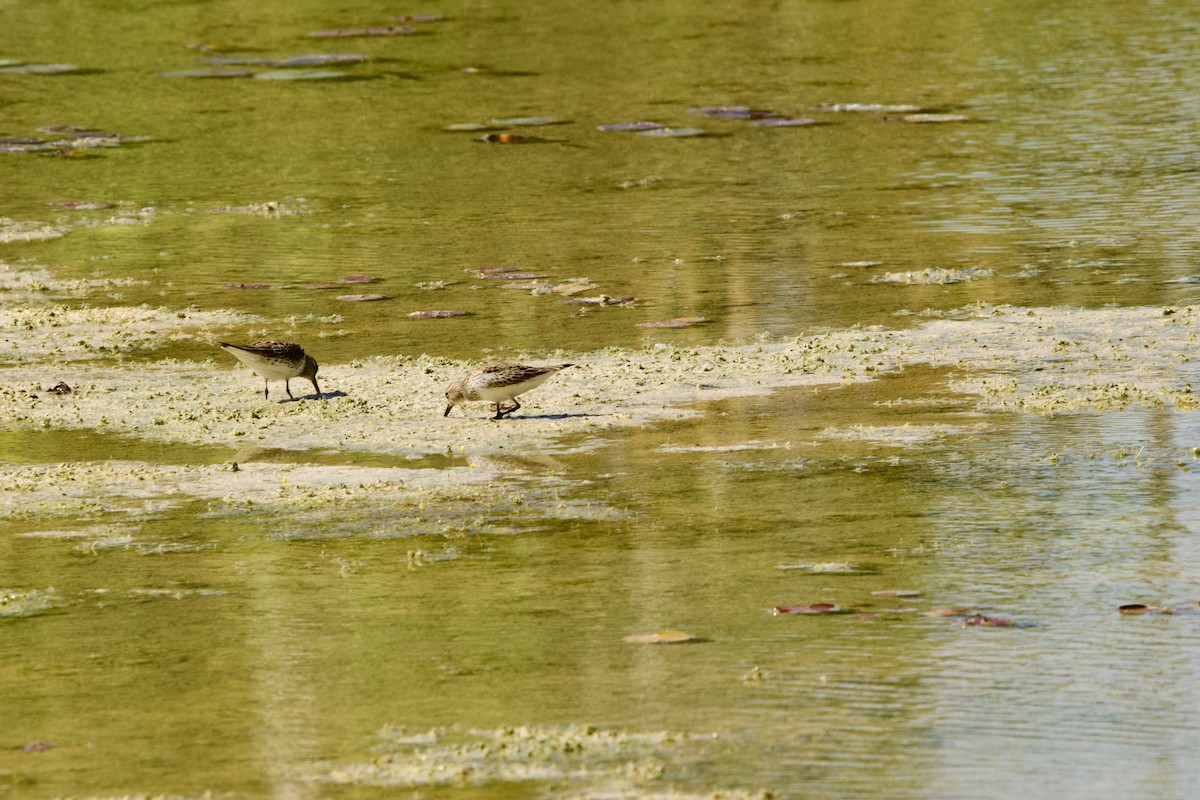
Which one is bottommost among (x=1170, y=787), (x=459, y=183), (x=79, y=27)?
(x=1170, y=787)

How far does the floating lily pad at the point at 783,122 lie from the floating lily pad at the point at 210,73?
6095mm

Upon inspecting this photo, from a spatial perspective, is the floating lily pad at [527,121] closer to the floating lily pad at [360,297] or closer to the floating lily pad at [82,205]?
the floating lily pad at [82,205]

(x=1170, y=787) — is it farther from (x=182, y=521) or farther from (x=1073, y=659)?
(x=182, y=521)

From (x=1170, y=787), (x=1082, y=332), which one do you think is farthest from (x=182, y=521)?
(x=1082, y=332)

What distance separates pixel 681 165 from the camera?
15.5m

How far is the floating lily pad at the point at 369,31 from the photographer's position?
23.5 metres

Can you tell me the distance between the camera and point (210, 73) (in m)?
20.8

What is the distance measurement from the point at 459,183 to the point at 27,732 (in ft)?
33.0

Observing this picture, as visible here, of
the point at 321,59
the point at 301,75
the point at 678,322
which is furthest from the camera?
the point at 321,59

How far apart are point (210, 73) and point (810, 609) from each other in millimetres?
15882

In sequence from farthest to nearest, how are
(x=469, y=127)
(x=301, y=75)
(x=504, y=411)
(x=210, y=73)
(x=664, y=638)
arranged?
(x=210, y=73) → (x=301, y=75) → (x=469, y=127) → (x=504, y=411) → (x=664, y=638)

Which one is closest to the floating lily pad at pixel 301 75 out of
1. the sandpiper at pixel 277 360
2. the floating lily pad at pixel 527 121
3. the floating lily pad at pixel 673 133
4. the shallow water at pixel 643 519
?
the floating lily pad at pixel 527 121

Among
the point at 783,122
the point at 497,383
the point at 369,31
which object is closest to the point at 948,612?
the point at 497,383

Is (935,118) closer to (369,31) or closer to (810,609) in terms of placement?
(369,31)
